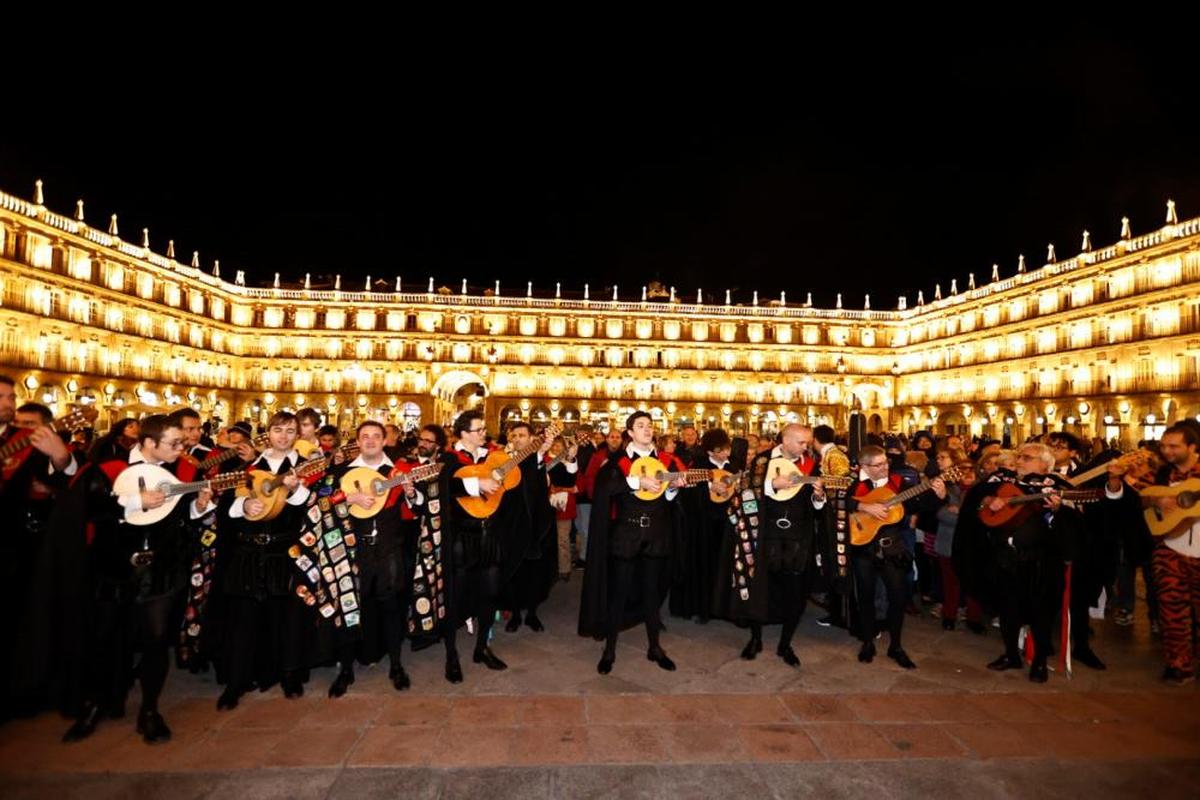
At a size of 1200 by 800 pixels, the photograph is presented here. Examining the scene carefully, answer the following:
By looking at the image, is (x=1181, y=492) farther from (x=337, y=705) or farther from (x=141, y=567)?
(x=141, y=567)

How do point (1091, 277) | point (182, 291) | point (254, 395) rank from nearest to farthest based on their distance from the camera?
point (1091, 277) < point (182, 291) < point (254, 395)

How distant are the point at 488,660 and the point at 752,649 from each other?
2.40 meters

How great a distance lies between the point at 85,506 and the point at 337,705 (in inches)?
86.1

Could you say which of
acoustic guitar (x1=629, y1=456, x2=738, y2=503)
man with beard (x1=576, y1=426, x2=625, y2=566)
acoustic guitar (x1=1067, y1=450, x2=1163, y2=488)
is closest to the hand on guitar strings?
acoustic guitar (x1=629, y1=456, x2=738, y2=503)

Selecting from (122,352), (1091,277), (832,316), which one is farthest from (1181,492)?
(832,316)

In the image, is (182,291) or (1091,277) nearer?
(1091,277)

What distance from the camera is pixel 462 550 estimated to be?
5914 millimetres

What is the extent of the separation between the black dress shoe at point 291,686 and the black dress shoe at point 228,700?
0.33m

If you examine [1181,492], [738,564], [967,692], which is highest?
[1181,492]

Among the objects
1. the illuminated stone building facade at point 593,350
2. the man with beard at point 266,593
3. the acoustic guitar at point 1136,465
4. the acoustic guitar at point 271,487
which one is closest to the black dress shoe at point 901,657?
the acoustic guitar at point 1136,465

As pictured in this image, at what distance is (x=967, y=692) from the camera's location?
17.7 ft

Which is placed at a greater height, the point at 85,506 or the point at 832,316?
the point at 832,316

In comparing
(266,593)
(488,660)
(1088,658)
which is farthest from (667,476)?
(1088,658)

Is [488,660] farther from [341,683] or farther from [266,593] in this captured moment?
[266,593]
